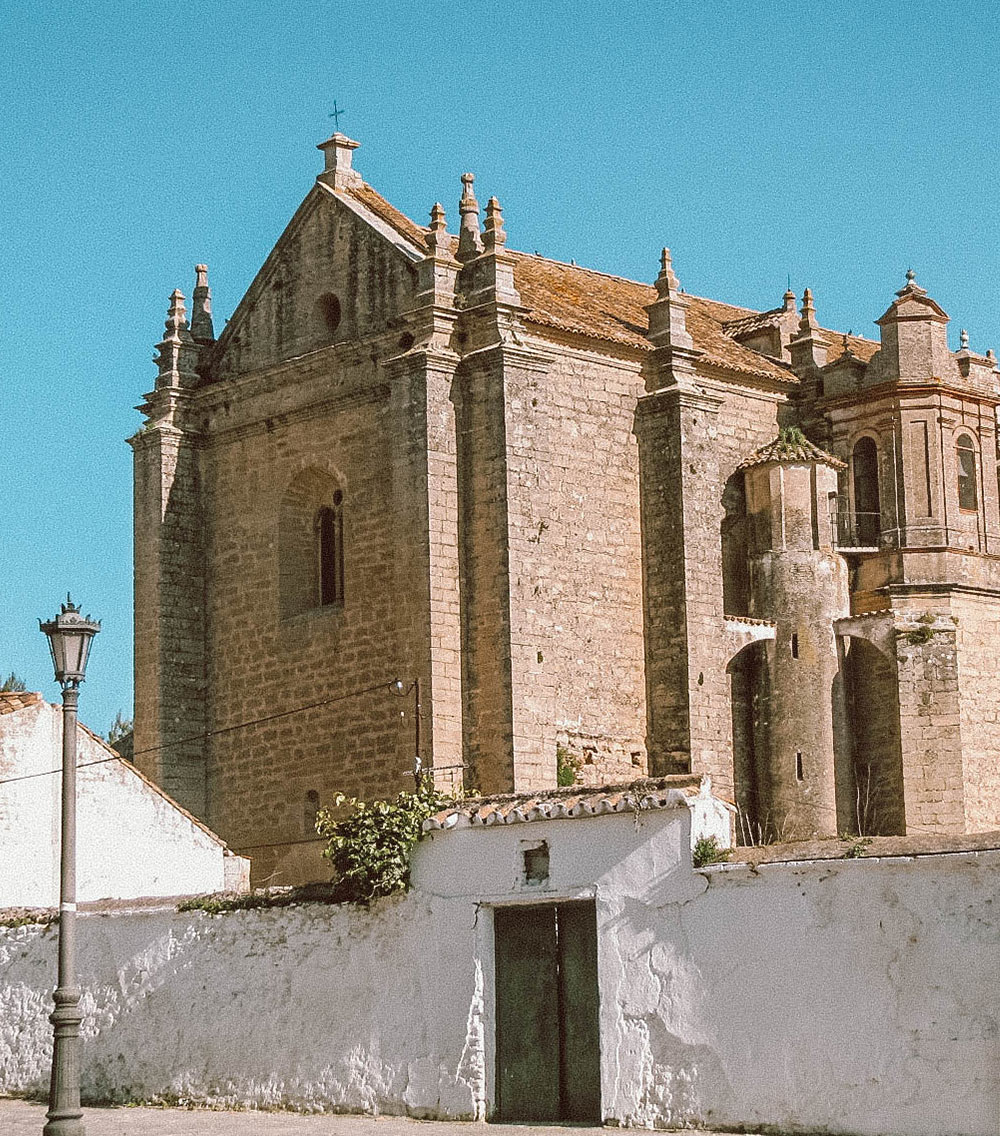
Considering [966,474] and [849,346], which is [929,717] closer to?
[966,474]

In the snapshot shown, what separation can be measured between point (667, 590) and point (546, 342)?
4255 millimetres

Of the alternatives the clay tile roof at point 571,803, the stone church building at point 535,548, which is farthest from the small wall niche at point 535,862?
the stone church building at point 535,548

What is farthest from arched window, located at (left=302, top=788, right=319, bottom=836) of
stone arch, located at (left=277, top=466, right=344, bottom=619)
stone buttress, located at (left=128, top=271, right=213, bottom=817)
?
stone arch, located at (left=277, top=466, right=344, bottom=619)

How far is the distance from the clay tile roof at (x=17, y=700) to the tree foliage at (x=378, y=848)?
9283 millimetres

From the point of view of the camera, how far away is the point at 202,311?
1471 inches

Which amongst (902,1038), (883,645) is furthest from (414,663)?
(902,1038)

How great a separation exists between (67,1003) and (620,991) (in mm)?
4336

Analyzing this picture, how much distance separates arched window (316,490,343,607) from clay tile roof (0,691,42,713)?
24.3 feet

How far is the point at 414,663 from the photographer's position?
31766 millimetres

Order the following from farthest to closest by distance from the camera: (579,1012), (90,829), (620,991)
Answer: (90,829) → (579,1012) → (620,991)

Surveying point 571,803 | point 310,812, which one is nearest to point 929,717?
point 310,812

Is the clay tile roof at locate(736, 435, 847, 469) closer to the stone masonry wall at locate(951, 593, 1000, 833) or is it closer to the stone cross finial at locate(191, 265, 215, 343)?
the stone masonry wall at locate(951, 593, 1000, 833)

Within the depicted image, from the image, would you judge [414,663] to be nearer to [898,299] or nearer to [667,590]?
[667,590]

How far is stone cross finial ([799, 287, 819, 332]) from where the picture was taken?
3838cm
